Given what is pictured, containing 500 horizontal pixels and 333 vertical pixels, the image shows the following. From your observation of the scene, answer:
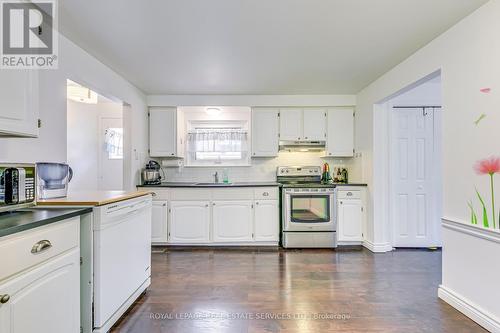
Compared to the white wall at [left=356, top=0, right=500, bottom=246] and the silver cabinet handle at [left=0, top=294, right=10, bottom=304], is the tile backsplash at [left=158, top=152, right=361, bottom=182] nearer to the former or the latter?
the white wall at [left=356, top=0, right=500, bottom=246]

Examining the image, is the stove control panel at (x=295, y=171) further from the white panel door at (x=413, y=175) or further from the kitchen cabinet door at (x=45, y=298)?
the kitchen cabinet door at (x=45, y=298)

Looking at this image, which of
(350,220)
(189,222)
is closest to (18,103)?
(189,222)

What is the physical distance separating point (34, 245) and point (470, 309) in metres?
2.89

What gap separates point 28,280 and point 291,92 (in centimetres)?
368

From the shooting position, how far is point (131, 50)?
8.32 ft

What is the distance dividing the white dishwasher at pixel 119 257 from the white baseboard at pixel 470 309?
2643mm

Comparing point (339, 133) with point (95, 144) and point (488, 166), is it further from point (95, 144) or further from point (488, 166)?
point (95, 144)

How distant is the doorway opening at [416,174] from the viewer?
11.9 feet

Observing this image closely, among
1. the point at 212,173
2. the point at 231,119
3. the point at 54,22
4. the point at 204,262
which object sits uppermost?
the point at 54,22

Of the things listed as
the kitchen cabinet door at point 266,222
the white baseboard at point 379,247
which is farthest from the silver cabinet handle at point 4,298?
the white baseboard at point 379,247

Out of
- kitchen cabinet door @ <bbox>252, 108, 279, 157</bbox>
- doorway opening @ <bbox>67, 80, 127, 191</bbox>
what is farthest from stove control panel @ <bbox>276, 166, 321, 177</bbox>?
doorway opening @ <bbox>67, 80, 127, 191</bbox>

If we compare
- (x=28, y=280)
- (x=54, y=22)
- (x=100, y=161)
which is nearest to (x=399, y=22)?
(x=54, y=22)

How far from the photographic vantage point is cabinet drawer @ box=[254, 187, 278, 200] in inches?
147

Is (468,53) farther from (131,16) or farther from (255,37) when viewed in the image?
(131,16)
